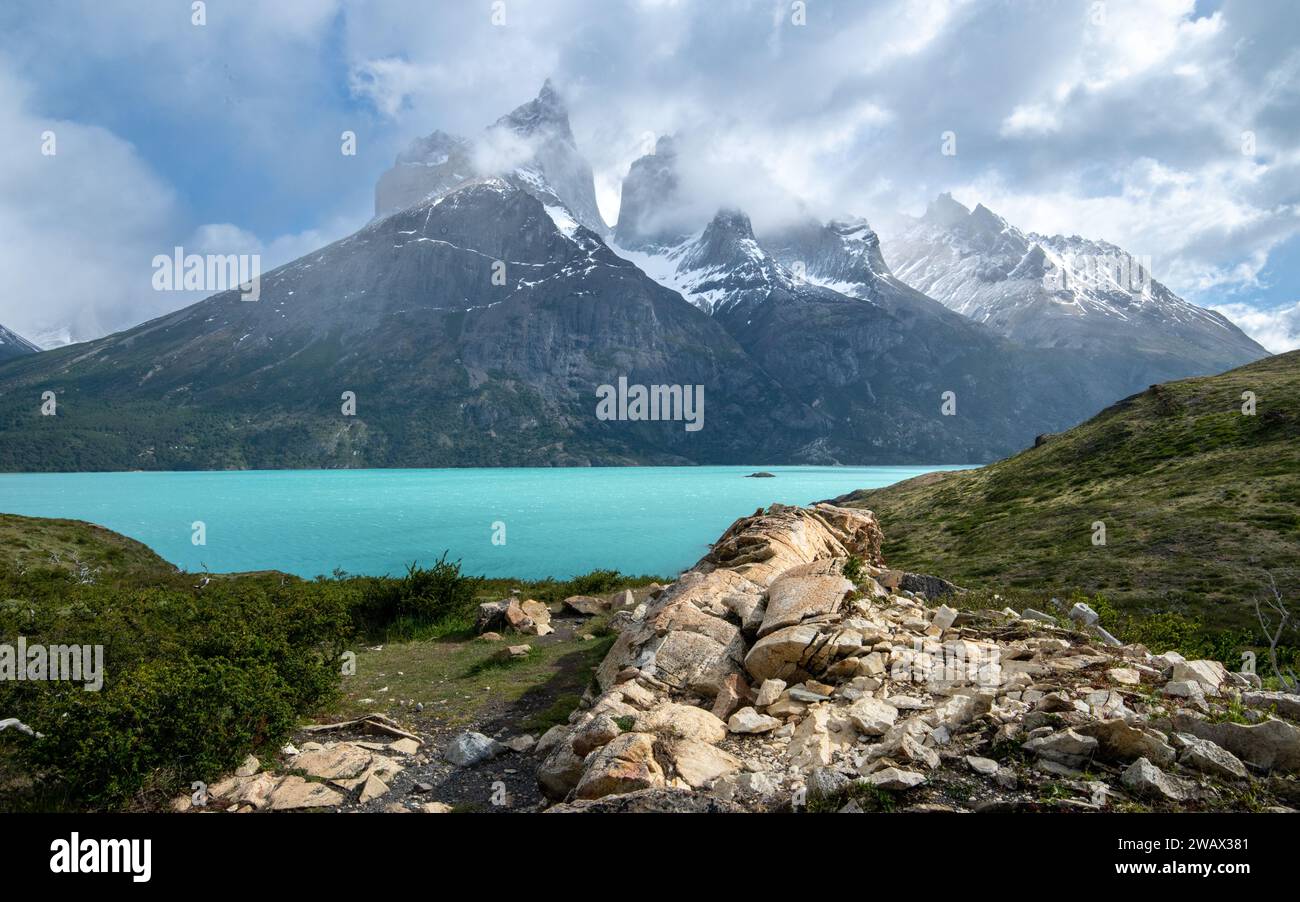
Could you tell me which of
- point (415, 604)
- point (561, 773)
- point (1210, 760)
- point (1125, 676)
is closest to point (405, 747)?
point (561, 773)

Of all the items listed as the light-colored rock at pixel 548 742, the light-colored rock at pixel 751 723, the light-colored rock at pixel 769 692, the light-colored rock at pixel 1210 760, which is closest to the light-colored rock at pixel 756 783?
the light-colored rock at pixel 751 723

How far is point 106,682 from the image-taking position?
34.3ft

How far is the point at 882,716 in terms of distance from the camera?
839 cm

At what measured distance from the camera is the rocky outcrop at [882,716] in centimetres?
643

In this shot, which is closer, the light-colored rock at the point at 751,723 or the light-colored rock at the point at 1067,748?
the light-colored rock at the point at 1067,748

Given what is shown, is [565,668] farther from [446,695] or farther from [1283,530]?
[1283,530]

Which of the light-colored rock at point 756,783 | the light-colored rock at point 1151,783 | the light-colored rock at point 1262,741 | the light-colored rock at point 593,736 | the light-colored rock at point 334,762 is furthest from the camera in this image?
the light-colored rock at point 334,762

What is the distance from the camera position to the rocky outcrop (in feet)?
21.1

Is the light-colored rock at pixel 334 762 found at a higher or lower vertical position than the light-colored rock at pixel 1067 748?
lower

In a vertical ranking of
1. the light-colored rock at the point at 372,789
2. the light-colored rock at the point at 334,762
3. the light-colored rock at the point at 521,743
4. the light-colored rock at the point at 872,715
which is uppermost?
the light-colored rock at the point at 872,715

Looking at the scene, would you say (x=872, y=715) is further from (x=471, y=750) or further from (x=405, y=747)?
(x=405, y=747)

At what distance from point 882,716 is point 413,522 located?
86864mm

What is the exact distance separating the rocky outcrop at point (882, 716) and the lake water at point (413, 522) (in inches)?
1547

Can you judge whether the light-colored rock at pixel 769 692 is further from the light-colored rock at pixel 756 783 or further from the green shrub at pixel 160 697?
the green shrub at pixel 160 697
